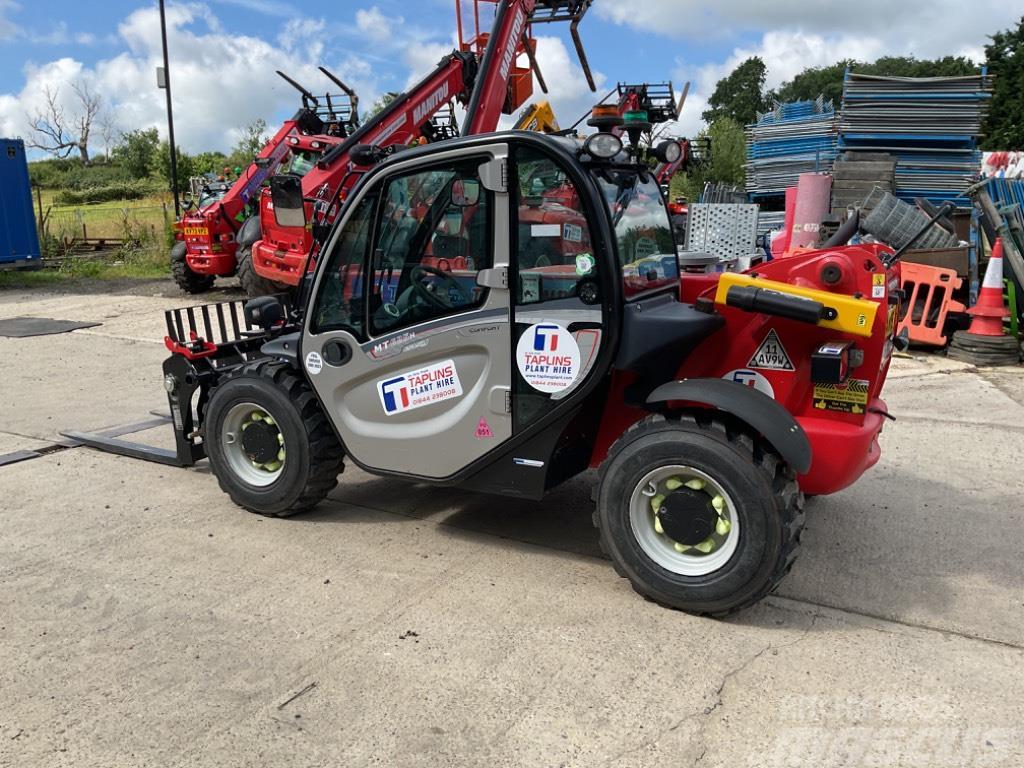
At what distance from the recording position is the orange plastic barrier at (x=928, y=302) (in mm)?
8789

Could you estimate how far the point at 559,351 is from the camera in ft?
12.2

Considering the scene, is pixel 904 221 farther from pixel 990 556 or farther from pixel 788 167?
pixel 990 556

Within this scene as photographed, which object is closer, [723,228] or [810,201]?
[810,201]

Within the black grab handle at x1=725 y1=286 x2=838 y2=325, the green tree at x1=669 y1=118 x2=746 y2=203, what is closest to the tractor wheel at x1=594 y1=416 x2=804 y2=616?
the black grab handle at x1=725 y1=286 x2=838 y2=325

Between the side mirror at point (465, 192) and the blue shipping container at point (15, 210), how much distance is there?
17432 millimetres

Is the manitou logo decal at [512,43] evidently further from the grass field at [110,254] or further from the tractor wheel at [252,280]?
the grass field at [110,254]

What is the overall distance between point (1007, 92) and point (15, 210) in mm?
46176

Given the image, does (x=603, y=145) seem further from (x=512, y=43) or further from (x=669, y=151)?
(x=512, y=43)

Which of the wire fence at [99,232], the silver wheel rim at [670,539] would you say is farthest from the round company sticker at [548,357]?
the wire fence at [99,232]

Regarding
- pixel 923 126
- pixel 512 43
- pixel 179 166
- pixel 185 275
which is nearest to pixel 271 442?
pixel 512 43

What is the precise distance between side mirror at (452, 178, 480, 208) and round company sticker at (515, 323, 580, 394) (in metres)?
0.65

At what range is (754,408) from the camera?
3398 mm

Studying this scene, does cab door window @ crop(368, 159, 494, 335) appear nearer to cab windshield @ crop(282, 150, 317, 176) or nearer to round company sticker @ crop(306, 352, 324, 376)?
round company sticker @ crop(306, 352, 324, 376)

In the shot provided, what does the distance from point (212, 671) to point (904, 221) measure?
9.12 metres
